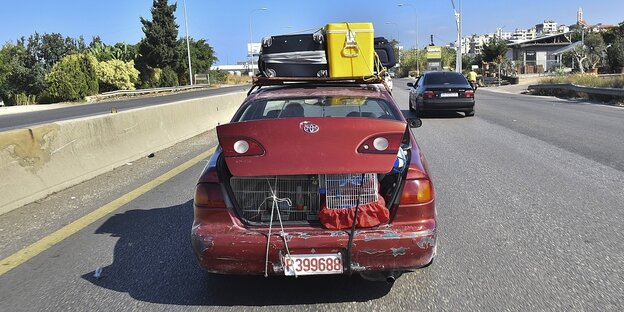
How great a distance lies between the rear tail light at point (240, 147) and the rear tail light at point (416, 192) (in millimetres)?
948

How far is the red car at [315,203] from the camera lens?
3.40m

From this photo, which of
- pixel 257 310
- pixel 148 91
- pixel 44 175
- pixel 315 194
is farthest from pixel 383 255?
pixel 148 91

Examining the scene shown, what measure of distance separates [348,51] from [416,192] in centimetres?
452

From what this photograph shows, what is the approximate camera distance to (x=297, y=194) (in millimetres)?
3617

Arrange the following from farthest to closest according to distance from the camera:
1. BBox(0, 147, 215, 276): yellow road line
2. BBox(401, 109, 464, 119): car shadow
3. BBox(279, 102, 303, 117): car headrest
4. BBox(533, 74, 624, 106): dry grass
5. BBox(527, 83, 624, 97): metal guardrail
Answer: BBox(533, 74, 624, 106): dry grass, BBox(527, 83, 624, 97): metal guardrail, BBox(401, 109, 464, 119): car shadow, BBox(279, 102, 303, 117): car headrest, BBox(0, 147, 215, 276): yellow road line

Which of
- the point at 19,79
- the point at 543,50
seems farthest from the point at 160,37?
the point at 543,50

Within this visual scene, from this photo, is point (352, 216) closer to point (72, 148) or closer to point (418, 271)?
point (418, 271)

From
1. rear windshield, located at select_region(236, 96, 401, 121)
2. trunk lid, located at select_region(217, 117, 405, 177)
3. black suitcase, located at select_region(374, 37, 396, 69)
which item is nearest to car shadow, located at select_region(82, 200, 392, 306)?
trunk lid, located at select_region(217, 117, 405, 177)

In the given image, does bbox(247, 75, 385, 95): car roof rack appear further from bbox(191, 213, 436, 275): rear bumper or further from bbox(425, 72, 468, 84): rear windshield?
bbox(425, 72, 468, 84): rear windshield

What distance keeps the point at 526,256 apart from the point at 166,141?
8746 mm

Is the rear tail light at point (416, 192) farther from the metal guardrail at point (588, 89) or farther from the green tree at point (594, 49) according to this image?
the green tree at point (594, 49)

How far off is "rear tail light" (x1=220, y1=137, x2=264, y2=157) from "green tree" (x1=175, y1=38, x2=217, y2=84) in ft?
211

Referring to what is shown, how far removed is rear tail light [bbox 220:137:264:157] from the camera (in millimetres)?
3543

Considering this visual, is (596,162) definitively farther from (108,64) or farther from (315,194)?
(108,64)
